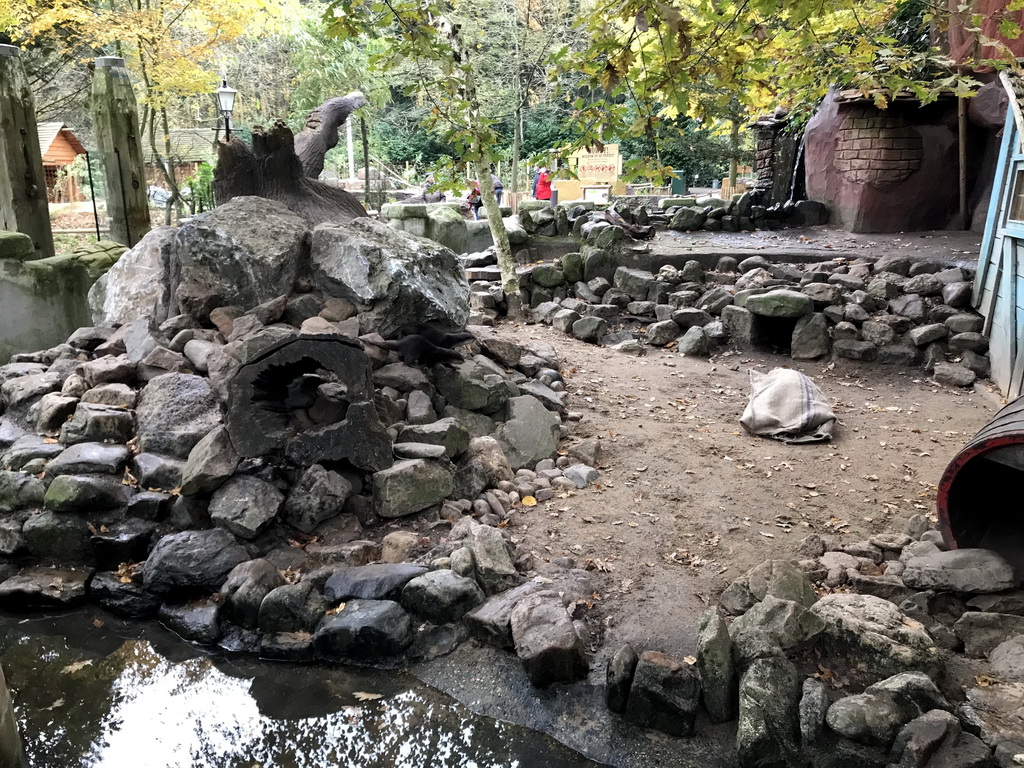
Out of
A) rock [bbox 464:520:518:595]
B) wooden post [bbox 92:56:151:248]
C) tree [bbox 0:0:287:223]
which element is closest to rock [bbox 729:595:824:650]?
rock [bbox 464:520:518:595]

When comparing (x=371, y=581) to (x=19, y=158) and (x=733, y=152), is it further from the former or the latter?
(x=733, y=152)

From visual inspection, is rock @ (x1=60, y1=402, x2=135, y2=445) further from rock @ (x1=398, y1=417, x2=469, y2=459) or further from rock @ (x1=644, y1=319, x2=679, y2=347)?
rock @ (x1=644, y1=319, x2=679, y2=347)

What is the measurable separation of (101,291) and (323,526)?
3.24 metres

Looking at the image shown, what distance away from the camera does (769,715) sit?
272 cm

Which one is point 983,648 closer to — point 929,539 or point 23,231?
point 929,539

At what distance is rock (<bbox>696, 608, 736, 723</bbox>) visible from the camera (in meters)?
2.90

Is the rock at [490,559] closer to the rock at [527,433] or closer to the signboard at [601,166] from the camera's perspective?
the rock at [527,433]

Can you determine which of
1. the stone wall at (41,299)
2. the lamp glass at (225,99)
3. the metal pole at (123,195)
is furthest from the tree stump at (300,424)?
the lamp glass at (225,99)

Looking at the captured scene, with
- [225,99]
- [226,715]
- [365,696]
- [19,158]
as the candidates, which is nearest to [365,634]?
[365,696]

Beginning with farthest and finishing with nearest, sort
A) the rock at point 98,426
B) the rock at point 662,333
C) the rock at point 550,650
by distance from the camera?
the rock at point 662,333 < the rock at point 98,426 < the rock at point 550,650

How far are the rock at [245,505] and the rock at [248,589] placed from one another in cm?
24

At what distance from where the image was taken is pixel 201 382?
471 cm

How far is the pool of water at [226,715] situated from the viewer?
2895 millimetres

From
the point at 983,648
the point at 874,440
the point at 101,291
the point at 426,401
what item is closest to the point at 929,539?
the point at 983,648
